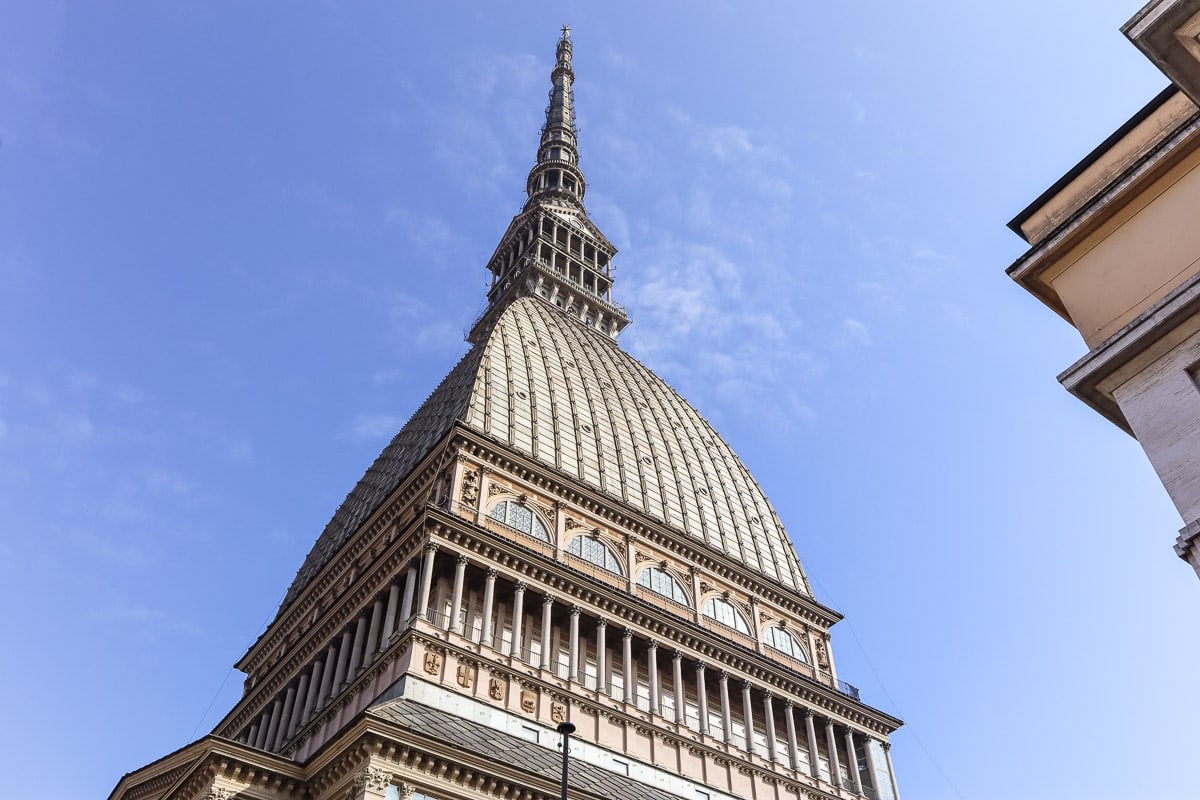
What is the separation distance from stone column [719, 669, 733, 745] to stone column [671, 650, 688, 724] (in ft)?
6.24

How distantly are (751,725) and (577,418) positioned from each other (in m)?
19.7

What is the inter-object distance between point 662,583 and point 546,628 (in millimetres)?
9784

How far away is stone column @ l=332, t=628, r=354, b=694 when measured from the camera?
137 ft

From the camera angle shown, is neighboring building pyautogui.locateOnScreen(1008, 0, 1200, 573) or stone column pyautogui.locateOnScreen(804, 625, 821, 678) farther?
stone column pyautogui.locateOnScreen(804, 625, 821, 678)

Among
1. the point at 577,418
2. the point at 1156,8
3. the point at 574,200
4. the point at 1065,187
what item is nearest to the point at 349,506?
the point at 577,418

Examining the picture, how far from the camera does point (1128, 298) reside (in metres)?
18.9

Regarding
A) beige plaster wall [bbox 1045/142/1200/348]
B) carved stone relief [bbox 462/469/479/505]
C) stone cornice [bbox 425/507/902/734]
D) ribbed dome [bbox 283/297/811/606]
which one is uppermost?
ribbed dome [bbox 283/297/811/606]

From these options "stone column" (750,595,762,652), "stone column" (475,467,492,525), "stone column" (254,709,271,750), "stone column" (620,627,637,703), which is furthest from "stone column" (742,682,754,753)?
"stone column" (254,709,271,750)

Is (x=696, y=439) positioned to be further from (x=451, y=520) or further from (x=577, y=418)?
(x=451, y=520)

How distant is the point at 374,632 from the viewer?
40.7 meters

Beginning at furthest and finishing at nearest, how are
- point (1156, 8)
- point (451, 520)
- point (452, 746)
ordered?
1. point (451, 520)
2. point (452, 746)
3. point (1156, 8)

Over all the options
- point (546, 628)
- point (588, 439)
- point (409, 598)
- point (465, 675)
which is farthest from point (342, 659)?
point (588, 439)

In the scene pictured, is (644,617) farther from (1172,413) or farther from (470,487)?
(1172,413)

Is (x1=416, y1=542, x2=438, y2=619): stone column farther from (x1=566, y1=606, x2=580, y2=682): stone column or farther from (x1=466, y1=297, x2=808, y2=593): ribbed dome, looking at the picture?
(x1=466, y1=297, x2=808, y2=593): ribbed dome
